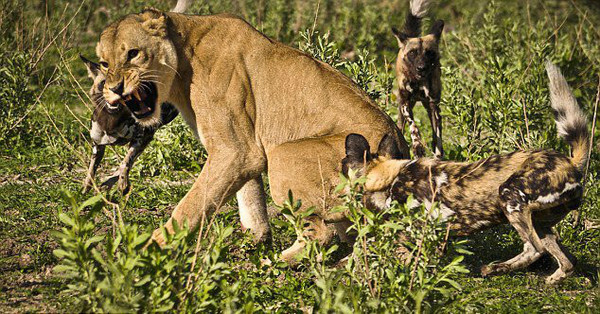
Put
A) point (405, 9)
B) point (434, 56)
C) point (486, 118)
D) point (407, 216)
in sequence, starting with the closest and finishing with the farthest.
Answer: point (407, 216) → point (486, 118) → point (434, 56) → point (405, 9)

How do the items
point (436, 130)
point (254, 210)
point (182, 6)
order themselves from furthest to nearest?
1. point (436, 130)
2. point (182, 6)
3. point (254, 210)

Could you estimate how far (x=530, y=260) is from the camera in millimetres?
6535

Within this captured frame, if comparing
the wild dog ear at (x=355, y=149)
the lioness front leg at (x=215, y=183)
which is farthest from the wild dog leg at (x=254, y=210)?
the wild dog ear at (x=355, y=149)

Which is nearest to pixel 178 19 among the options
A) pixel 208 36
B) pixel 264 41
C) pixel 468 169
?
pixel 208 36

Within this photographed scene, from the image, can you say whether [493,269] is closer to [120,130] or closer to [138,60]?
[138,60]

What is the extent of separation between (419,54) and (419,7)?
65 cm

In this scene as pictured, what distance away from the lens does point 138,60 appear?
6.46 metres

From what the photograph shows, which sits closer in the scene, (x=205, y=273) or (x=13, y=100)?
(x=205, y=273)

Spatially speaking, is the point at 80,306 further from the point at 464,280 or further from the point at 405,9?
the point at 405,9

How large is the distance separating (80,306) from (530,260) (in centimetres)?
368

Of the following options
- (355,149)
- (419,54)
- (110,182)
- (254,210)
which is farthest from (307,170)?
(419,54)

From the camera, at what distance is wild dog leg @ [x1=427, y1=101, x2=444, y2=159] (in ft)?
31.5

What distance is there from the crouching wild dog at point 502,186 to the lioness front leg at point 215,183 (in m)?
0.83

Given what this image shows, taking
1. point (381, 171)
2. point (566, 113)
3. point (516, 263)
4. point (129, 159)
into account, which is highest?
point (566, 113)
